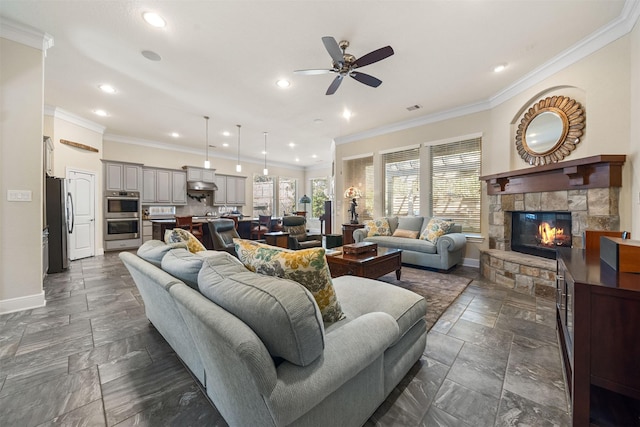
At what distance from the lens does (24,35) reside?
2.63 m

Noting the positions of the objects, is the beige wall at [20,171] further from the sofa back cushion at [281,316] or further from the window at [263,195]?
the window at [263,195]

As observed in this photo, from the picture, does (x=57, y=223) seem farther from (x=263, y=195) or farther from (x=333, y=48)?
(x=263, y=195)

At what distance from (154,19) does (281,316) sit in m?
3.14

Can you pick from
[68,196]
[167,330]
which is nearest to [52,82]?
[68,196]

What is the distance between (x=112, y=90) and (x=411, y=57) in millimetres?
4560

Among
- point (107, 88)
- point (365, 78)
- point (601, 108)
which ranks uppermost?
point (107, 88)

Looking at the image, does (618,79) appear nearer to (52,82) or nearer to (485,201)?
(485,201)

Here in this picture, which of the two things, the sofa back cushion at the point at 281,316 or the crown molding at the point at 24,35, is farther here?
the crown molding at the point at 24,35

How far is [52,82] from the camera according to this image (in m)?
3.76

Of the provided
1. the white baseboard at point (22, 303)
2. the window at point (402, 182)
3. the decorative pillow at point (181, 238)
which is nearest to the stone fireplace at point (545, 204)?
the window at point (402, 182)

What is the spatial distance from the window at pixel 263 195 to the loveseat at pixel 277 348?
7924 mm

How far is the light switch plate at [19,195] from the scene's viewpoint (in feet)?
8.58

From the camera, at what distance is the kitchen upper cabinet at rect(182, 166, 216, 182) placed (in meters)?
7.32

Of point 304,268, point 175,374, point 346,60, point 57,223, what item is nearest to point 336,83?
point 346,60
